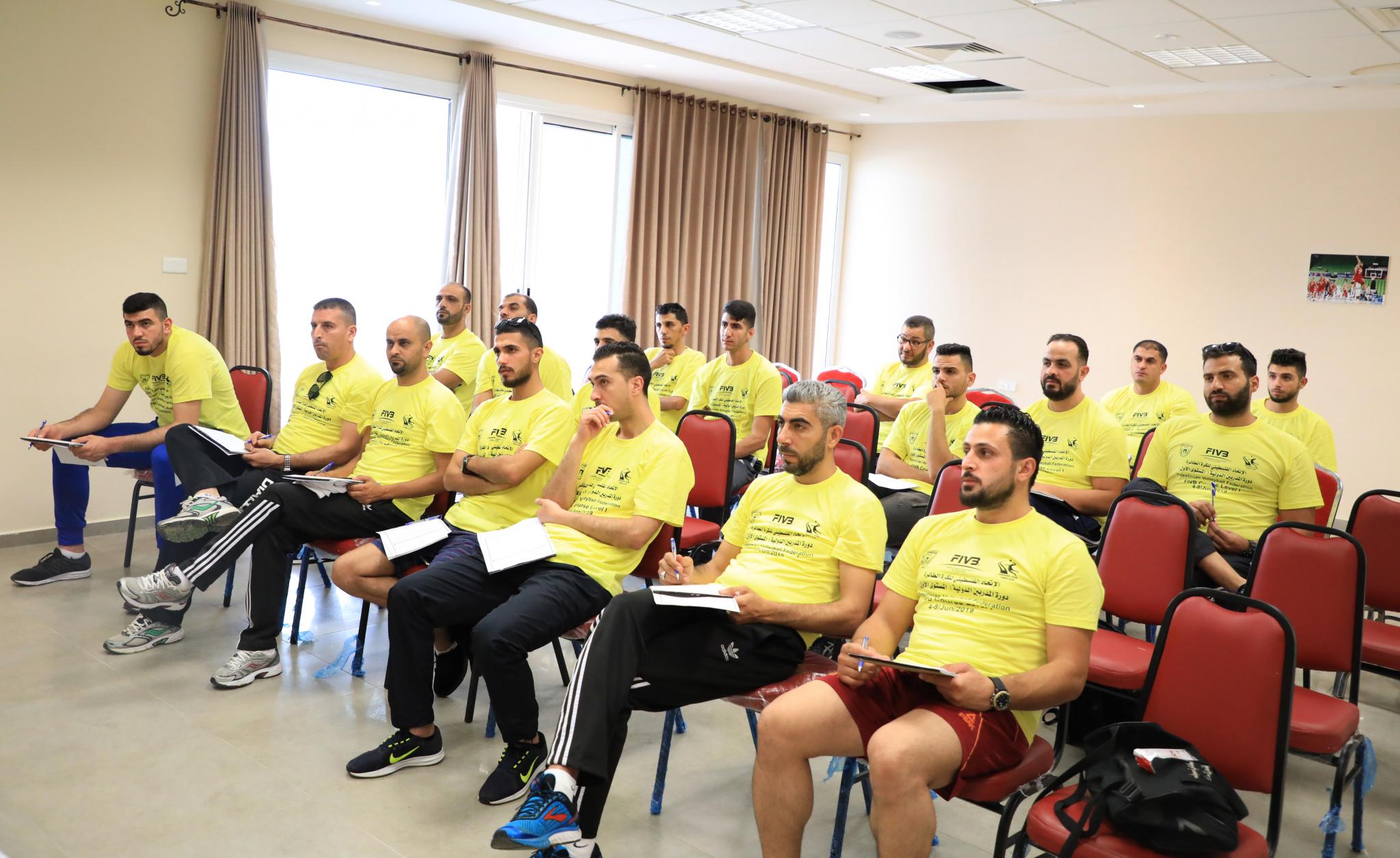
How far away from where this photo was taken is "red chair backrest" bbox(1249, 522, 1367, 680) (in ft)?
9.40

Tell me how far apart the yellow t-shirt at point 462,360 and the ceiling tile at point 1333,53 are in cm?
473

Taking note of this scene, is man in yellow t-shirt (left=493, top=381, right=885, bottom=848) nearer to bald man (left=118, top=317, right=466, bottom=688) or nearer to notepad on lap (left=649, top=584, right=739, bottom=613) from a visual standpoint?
notepad on lap (left=649, top=584, right=739, bottom=613)

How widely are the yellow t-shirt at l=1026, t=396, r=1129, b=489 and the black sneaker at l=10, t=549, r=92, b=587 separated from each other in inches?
173

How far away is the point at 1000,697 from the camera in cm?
226

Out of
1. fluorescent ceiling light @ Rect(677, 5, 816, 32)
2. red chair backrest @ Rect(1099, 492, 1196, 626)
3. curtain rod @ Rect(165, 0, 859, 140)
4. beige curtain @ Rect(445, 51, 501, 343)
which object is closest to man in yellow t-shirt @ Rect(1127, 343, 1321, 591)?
red chair backrest @ Rect(1099, 492, 1196, 626)

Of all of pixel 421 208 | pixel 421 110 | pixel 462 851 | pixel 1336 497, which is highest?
pixel 421 110

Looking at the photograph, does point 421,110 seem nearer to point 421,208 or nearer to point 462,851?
point 421,208

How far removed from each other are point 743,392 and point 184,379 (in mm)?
2682

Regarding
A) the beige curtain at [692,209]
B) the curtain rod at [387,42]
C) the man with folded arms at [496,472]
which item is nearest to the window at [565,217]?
the beige curtain at [692,209]

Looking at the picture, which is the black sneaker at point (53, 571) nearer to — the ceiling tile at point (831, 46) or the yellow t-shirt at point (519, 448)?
the yellow t-shirt at point (519, 448)

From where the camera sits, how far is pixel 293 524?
3.81m

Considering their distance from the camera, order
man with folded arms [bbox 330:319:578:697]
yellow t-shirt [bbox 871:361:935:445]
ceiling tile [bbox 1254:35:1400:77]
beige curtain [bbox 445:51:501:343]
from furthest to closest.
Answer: beige curtain [bbox 445:51:501:343] < yellow t-shirt [bbox 871:361:935:445] < ceiling tile [bbox 1254:35:1400:77] < man with folded arms [bbox 330:319:578:697]

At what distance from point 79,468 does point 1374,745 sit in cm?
561

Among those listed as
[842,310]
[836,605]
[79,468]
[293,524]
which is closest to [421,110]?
[79,468]
